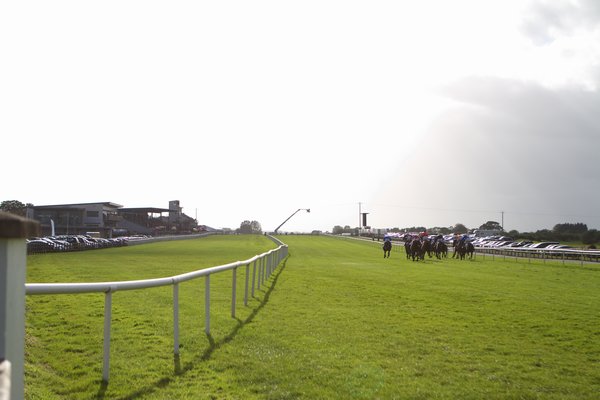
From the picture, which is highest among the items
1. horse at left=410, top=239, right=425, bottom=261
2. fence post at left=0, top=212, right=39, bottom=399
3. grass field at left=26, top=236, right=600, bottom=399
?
fence post at left=0, top=212, right=39, bottom=399

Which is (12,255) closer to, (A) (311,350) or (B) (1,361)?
(B) (1,361)

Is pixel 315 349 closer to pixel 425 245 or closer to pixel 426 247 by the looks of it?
pixel 425 245

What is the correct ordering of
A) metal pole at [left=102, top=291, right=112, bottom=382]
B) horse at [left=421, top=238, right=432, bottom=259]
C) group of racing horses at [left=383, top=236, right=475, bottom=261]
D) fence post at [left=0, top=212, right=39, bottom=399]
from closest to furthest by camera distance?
1. fence post at [left=0, top=212, right=39, bottom=399]
2. metal pole at [left=102, top=291, right=112, bottom=382]
3. group of racing horses at [left=383, top=236, right=475, bottom=261]
4. horse at [left=421, top=238, right=432, bottom=259]

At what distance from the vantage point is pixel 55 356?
6.20 metres

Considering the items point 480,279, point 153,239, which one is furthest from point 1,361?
point 153,239

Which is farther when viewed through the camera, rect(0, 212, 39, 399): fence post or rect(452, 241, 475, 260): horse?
rect(452, 241, 475, 260): horse

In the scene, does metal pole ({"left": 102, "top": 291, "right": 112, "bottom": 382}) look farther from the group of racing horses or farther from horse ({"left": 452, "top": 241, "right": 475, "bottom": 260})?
horse ({"left": 452, "top": 241, "right": 475, "bottom": 260})

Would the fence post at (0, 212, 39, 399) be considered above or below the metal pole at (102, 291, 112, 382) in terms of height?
above

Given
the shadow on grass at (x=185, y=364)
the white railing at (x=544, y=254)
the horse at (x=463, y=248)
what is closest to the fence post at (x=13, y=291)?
the shadow on grass at (x=185, y=364)

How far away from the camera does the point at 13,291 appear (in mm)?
2572

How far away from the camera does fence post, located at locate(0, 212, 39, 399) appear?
245 cm

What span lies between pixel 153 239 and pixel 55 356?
56.3 meters

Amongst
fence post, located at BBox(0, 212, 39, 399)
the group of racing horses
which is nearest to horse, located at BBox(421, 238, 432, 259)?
the group of racing horses

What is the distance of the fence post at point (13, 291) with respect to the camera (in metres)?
2.45
